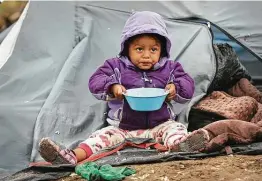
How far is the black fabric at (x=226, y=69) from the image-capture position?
11.9 feet

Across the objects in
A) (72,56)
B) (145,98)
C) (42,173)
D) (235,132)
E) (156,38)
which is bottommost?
(42,173)

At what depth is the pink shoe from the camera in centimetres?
255

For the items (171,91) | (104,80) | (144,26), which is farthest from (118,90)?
(144,26)

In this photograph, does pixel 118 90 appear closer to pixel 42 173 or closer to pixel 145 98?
pixel 145 98

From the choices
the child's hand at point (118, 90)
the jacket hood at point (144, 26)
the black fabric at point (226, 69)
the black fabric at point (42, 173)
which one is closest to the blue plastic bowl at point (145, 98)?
the child's hand at point (118, 90)

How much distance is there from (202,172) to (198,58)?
1410mm

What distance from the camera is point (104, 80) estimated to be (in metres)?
3.02

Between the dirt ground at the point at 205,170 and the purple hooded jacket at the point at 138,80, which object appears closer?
the dirt ground at the point at 205,170

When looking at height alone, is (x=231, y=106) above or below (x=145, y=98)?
below

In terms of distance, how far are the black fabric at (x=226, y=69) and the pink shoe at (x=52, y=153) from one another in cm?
126

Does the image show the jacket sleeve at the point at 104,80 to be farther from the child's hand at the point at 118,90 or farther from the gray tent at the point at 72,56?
the gray tent at the point at 72,56

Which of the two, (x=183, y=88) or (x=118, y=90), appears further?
(x=183, y=88)

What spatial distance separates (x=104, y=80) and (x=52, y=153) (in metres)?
0.59

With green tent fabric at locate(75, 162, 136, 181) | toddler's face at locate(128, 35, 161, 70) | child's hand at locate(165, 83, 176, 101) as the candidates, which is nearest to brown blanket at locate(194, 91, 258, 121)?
child's hand at locate(165, 83, 176, 101)
